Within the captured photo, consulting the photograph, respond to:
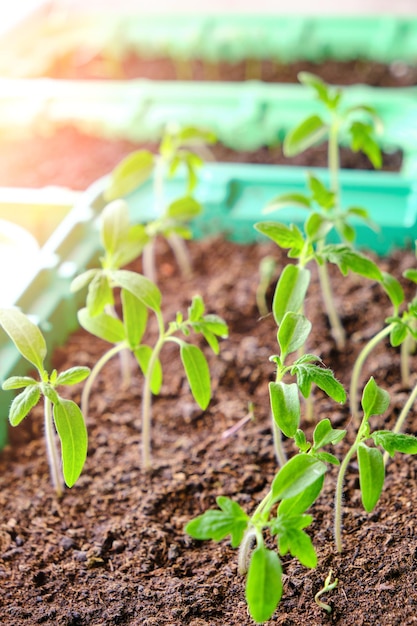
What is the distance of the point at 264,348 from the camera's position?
1.27m

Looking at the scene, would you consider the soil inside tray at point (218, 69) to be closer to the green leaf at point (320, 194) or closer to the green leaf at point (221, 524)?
the green leaf at point (320, 194)

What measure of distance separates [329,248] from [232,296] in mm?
454

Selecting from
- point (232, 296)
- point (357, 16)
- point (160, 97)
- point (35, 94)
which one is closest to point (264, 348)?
point (232, 296)

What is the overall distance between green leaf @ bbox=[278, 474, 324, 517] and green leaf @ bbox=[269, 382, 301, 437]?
6cm

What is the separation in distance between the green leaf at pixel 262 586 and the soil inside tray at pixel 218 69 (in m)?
1.79

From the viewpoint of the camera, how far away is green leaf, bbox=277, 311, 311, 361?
0.82 meters

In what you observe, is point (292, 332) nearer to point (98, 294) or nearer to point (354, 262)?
point (354, 262)

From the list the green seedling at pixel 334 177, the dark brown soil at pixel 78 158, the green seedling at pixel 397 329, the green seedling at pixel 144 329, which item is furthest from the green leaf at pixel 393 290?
the dark brown soil at pixel 78 158

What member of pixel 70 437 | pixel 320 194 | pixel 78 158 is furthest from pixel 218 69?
pixel 70 437

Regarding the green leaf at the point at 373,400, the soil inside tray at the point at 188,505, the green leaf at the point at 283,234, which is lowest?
the soil inside tray at the point at 188,505

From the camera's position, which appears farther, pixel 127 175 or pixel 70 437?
pixel 127 175

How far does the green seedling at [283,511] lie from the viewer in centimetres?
67

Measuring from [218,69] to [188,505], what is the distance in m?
1.69

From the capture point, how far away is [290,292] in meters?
0.92
